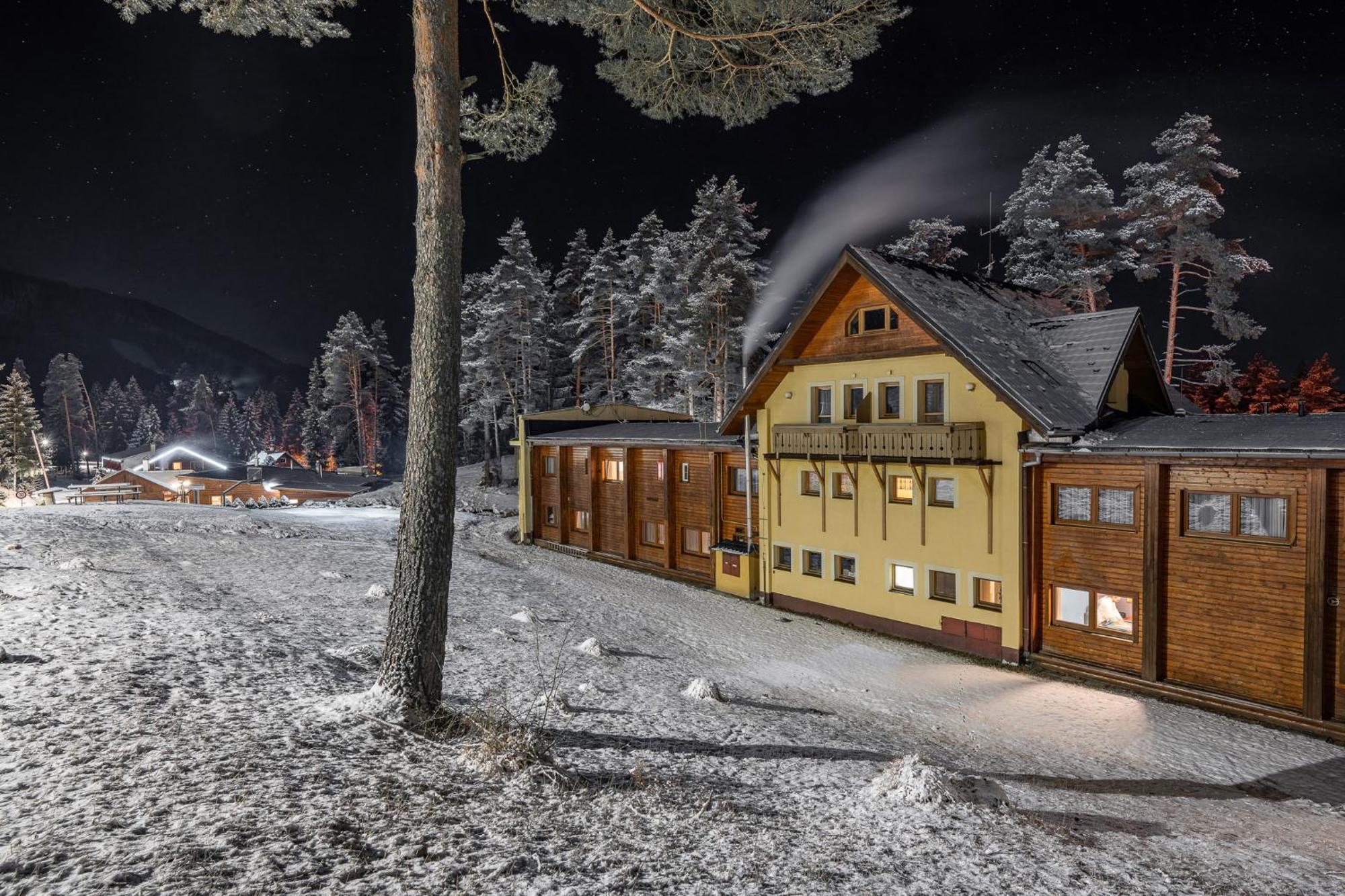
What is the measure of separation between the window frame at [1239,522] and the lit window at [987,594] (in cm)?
467

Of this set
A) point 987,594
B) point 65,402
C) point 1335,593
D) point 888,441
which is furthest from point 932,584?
point 65,402

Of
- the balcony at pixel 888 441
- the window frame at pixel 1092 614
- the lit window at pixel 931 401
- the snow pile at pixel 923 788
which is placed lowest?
the window frame at pixel 1092 614

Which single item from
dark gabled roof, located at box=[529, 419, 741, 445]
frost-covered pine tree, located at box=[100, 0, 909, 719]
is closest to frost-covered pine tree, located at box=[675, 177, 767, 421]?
dark gabled roof, located at box=[529, 419, 741, 445]

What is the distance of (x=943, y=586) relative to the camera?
19.9 metres

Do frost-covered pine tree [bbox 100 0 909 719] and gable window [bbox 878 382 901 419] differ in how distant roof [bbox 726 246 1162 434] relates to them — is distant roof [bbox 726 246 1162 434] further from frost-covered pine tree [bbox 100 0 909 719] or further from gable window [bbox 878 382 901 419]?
frost-covered pine tree [bbox 100 0 909 719]

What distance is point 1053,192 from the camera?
1315 inches

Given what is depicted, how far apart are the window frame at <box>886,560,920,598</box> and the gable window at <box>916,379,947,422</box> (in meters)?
4.48

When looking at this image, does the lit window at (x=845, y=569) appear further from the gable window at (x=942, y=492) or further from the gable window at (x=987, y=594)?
the gable window at (x=987, y=594)

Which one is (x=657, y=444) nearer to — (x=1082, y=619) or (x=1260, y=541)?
(x=1082, y=619)

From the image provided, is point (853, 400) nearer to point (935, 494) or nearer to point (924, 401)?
point (924, 401)

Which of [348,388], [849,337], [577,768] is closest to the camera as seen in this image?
[577,768]

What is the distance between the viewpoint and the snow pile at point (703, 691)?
1199 cm

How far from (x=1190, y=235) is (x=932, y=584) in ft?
76.9

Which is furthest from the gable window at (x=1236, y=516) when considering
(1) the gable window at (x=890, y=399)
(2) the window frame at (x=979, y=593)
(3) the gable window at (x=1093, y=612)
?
(1) the gable window at (x=890, y=399)
